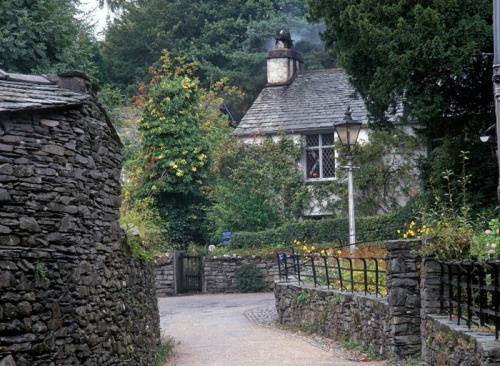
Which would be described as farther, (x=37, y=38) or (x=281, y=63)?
(x=281, y=63)

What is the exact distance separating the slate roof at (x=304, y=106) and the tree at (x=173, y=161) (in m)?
2.11

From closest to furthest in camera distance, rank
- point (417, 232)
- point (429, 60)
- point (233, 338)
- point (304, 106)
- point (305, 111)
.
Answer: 1. point (429, 60)
2. point (233, 338)
3. point (417, 232)
4. point (305, 111)
5. point (304, 106)

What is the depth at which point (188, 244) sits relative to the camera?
3247 centimetres

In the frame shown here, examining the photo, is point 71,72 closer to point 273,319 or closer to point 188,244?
point 273,319

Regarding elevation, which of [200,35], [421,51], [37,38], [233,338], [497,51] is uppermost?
[200,35]

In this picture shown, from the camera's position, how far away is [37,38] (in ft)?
63.7

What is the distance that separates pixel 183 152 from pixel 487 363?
2410cm

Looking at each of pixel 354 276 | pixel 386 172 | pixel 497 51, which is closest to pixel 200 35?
pixel 386 172

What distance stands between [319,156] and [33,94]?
22.8 m

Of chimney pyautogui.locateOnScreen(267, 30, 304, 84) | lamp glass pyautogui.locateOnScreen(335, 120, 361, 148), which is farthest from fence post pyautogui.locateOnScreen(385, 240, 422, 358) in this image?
chimney pyautogui.locateOnScreen(267, 30, 304, 84)

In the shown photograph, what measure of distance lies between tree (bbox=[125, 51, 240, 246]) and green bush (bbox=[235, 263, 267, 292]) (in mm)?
3845

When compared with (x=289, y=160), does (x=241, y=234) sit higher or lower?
lower

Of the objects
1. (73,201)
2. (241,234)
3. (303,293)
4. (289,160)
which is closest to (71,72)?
(73,201)

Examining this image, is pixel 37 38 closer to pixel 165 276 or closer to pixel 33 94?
pixel 33 94
